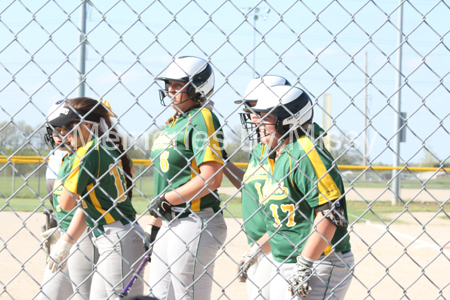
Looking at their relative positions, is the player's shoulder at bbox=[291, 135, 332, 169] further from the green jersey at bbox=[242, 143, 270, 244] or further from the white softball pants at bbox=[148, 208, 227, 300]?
the white softball pants at bbox=[148, 208, 227, 300]

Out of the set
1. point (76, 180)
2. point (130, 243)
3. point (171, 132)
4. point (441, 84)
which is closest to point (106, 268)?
point (130, 243)

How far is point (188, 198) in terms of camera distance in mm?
2676

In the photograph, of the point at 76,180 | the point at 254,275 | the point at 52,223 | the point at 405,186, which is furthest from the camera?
the point at 405,186

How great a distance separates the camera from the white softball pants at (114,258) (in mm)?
2775

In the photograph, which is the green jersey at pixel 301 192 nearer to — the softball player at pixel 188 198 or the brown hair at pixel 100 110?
the softball player at pixel 188 198

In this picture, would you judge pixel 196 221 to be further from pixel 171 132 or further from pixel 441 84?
pixel 441 84

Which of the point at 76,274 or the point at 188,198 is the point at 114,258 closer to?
the point at 76,274

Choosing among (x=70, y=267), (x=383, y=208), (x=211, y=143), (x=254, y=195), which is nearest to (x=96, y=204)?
(x=70, y=267)

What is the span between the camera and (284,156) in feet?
8.21

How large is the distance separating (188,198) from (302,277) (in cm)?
87

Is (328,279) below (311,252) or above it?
below

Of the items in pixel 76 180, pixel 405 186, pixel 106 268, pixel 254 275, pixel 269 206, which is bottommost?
pixel 405 186

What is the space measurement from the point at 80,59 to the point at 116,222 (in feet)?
21.9

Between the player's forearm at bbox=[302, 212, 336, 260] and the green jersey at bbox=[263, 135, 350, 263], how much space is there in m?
0.05
